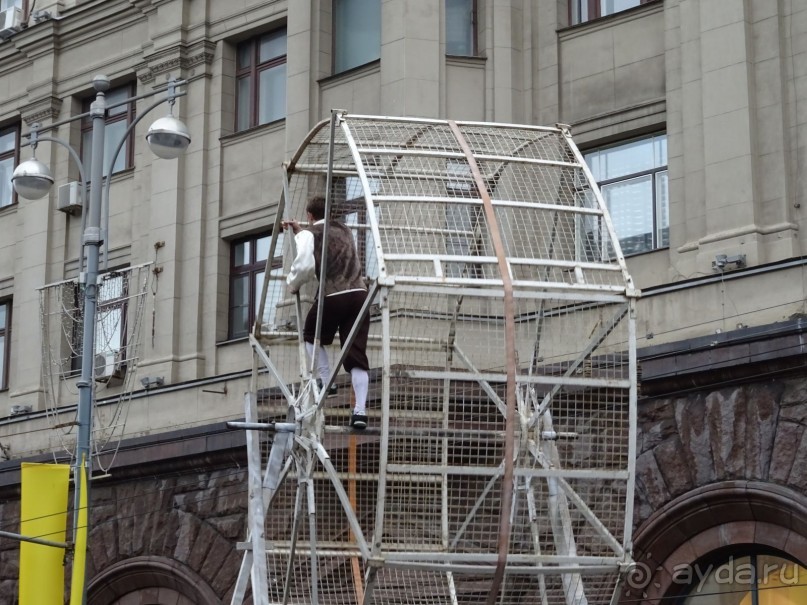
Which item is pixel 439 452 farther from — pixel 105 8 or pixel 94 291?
pixel 105 8

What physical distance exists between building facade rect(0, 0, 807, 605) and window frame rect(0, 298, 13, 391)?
0.05 metres

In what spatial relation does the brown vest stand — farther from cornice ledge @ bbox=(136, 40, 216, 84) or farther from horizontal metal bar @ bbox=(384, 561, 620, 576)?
cornice ledge @ bbox=(136, 40, 216, 84)

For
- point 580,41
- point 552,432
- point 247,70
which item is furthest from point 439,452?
point 247,70

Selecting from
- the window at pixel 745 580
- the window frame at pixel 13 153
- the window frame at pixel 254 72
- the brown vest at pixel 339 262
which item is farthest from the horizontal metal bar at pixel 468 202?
the window frame at pixel 13 153

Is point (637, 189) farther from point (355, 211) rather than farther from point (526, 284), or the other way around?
point (526, 284)

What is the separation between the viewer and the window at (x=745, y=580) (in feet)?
69.0

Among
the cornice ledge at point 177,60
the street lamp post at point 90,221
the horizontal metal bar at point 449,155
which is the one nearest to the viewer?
the horizontal metal bar at point 449,155

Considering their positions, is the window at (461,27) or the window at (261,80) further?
the window at (261,80)

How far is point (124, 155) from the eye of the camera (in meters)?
33.5

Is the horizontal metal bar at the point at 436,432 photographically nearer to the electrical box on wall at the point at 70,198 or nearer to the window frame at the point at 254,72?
the window frame at the point at 254,72

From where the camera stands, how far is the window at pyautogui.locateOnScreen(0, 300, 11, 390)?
34438mm

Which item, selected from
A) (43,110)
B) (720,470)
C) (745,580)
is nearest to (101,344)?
(43,110)

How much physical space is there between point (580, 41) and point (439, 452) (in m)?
12.0

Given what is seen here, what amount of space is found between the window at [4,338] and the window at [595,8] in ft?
45.2
